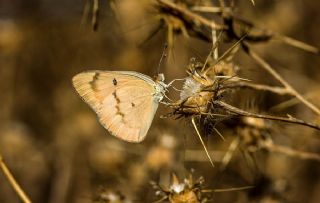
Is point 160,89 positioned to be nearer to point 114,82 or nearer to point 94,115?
point 114,82

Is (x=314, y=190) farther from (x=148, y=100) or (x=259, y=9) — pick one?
(x=148, y=100)

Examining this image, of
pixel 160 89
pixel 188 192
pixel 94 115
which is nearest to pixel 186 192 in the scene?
pixel 188 192

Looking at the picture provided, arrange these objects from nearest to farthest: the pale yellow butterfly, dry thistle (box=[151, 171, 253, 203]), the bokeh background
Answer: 1. dry thistle (box=[151, 171, 253, 203])
2. the pale yellow butterfly
3. the bokeh background

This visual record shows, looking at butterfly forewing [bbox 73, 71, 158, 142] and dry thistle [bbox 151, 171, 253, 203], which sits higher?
butterfly forewing [bbox 73, 71, 158, 142]

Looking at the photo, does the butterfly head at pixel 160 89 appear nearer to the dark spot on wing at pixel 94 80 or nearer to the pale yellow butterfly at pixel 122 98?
the pale yellow butterfly at pixel 122 98

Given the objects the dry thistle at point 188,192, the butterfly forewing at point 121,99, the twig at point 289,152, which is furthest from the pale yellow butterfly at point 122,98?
the twig at point 289,152

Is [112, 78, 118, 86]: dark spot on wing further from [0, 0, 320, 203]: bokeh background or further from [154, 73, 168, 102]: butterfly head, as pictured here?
[0, 0, 320, 203]: bokeh background

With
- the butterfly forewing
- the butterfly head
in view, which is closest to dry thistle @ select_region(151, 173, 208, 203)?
the butterfly forewing

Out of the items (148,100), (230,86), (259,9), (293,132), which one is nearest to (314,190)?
(259,9)
